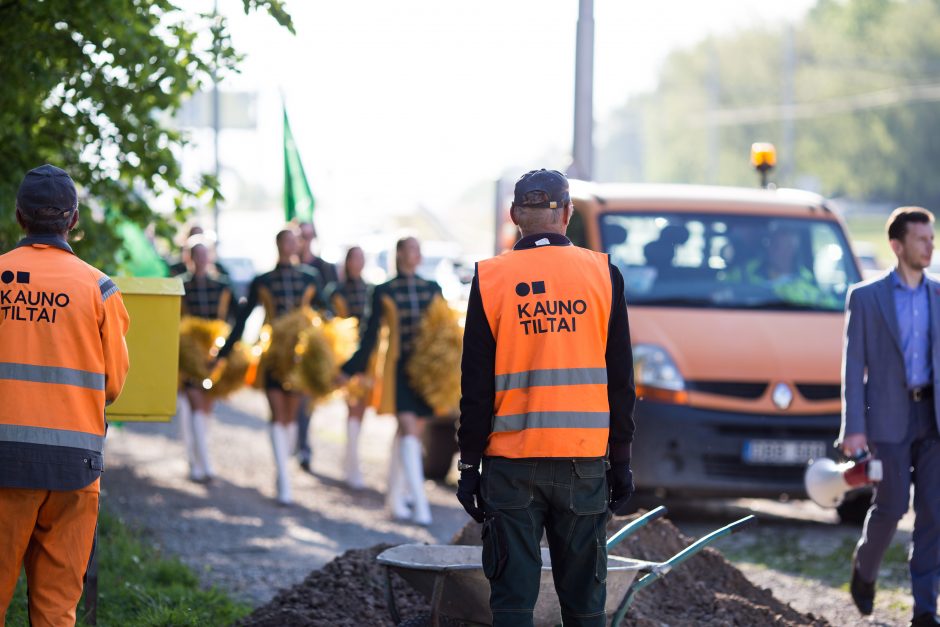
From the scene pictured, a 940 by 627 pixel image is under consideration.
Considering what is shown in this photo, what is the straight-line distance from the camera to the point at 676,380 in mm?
10750

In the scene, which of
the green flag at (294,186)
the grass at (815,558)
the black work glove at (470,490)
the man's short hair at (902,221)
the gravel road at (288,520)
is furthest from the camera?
the green flag at (294,186)

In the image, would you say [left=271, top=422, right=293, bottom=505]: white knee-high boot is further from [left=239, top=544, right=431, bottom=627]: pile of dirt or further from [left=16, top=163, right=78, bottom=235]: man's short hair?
[left=16, top=163, right=78, bottom=235]: man's short hair

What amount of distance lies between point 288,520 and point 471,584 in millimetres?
5996

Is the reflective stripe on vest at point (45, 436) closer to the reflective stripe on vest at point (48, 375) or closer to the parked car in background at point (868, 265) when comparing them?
the reflective stripe on vest at point (48, 375)

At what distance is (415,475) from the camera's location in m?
11.6

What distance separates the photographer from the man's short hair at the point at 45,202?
556 centimetres

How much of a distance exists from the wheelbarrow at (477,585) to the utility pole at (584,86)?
369 inches

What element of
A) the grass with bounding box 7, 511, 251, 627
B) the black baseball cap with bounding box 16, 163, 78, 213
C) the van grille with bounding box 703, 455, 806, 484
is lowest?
the grass with bounding box 7, 511, 251, 627

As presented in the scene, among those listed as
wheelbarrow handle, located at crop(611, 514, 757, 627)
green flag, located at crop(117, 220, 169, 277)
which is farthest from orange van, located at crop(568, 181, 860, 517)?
wheelbarrow handle, located at crop(611, 514, 757, 627)

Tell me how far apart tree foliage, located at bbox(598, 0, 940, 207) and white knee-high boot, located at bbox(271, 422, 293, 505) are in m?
60.3

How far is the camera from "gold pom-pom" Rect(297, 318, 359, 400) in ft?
41.1

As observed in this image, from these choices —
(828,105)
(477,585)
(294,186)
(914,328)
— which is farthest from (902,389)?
(828,105)

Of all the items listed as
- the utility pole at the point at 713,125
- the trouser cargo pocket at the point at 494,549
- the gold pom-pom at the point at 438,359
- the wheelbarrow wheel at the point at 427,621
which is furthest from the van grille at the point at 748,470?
the utility pole at the point at 713,125

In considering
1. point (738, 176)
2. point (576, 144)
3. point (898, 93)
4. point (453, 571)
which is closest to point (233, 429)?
point (576, 144)
